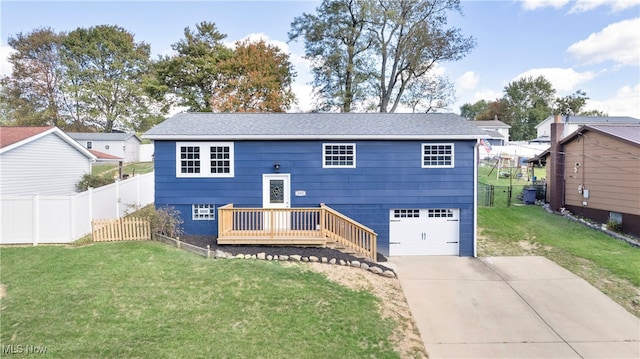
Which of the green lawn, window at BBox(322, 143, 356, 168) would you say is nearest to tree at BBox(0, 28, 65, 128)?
the green lawn

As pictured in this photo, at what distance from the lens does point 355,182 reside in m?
11.6

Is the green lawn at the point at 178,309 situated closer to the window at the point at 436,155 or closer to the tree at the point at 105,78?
the window at the point at 436,155

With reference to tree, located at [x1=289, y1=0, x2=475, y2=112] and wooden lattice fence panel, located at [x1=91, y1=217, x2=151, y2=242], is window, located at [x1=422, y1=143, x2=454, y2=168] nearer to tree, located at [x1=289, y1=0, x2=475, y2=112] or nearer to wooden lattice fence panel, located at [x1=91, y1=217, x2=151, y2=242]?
wooden lattice fence panel, located at [x1=91, y1=217, x2=151, y2=242]

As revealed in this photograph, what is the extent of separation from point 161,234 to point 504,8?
20.6 m

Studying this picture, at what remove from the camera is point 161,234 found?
34.0ft

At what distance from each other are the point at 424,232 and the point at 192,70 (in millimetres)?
25555

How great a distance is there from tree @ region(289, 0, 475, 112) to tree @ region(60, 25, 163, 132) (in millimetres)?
20019

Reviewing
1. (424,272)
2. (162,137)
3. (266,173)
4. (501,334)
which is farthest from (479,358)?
(162,137)

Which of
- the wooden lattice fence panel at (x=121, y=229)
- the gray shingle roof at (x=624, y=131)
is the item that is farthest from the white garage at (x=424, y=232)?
the wooden lattice fence panel at (x=121, y=229)

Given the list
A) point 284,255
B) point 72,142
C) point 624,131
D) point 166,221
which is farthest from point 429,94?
point 72,142

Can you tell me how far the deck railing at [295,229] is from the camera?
988cm

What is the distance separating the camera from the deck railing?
9.88 metres

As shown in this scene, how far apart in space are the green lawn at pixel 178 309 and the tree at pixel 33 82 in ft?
121

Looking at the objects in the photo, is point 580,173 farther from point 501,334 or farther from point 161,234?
point 161,234
